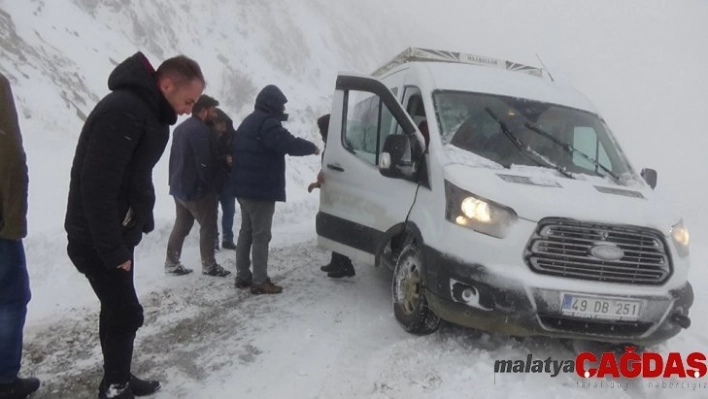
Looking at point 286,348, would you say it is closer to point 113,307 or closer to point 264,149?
point 113,307

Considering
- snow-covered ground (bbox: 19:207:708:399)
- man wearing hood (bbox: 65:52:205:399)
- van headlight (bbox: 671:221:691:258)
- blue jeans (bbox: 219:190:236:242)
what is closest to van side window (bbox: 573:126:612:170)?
van headlight (bbox: 671:221:691:258)

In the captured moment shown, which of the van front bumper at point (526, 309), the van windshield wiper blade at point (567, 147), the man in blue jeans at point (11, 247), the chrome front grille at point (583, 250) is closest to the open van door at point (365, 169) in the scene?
the van front bumper at point (526, 309)

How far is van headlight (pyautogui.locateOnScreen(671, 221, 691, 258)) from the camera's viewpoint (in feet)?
12.0

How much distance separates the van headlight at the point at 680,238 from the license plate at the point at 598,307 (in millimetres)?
591

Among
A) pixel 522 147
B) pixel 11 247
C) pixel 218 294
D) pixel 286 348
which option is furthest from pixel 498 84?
pixel 11 247

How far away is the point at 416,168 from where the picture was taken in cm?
412

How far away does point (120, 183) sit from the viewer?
8.71 ft

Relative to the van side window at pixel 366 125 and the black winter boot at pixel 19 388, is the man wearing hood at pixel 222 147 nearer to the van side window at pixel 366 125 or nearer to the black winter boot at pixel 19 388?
the van side window at pixel 366 125

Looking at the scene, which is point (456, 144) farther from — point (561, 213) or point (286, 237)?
point (286, 237)

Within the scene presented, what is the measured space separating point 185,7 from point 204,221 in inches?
795

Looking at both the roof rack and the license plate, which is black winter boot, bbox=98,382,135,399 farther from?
the roof rack

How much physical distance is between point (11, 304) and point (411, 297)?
268 centimetres

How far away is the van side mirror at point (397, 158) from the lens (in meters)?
4.04

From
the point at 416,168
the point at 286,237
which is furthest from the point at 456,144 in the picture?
the point at 286,237
